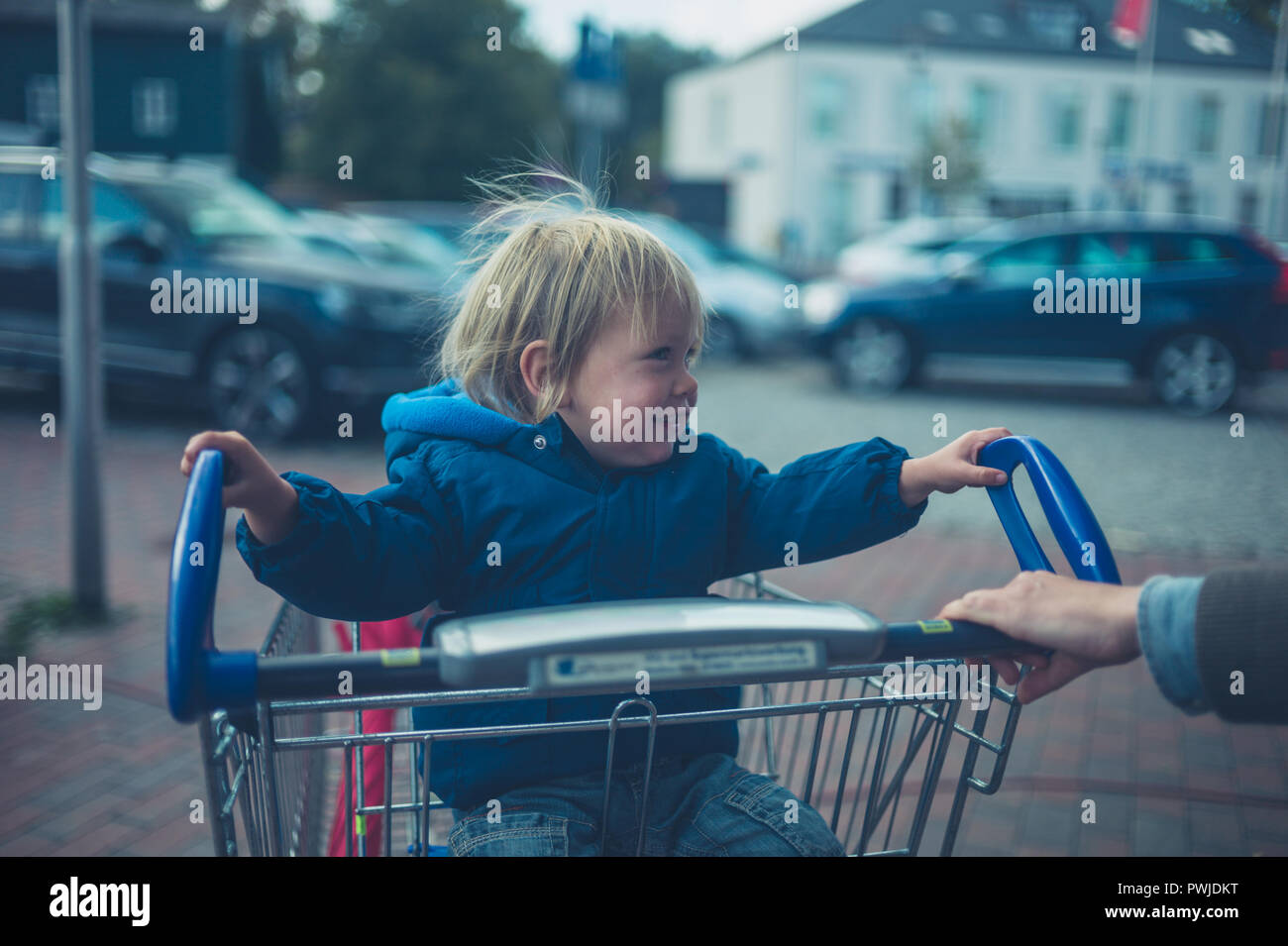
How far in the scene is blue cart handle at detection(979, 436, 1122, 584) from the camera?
59.4 inches

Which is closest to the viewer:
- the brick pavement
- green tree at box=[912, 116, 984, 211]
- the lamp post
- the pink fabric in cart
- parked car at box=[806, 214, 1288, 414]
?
the pink fabric in cart

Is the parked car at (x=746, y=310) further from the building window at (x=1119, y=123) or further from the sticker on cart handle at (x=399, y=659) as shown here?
the building window at (x=1119, y=123)

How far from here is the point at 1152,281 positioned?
10641 millimetres

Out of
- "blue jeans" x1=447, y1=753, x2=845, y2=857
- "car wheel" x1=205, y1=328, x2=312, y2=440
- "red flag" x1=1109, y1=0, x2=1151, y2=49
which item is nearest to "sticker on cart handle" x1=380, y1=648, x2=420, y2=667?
"blue jeans" x1=447, y1=753, x2=845, y2=857

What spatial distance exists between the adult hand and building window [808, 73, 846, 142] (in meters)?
40.3

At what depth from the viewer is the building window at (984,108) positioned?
38281mm

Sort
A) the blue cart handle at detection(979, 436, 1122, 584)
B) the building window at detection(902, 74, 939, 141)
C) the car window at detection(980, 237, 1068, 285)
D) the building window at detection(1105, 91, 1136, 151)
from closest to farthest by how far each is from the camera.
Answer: the blue cart handle at detection(979, 436, 1122, 584) < the car window at detection(980, 237, 1068, 285) < the building window at detection(1105, 91, 1136, 151) < the building window at detection(902, 74, 939, 141)

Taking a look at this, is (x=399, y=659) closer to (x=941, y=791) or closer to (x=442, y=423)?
(x=442, y=423)

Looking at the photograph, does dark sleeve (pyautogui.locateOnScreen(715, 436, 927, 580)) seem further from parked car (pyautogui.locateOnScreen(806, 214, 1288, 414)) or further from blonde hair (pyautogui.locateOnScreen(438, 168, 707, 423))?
parked car (pyautogui.locateOnScreen(806, 214, 1288, 414))

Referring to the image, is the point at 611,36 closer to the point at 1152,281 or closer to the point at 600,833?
the point at 1152,281

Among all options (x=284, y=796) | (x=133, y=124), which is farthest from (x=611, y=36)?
(x=133, y=124)

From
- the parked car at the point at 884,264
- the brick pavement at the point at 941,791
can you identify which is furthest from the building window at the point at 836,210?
the brick pavement at the point at 941,791
